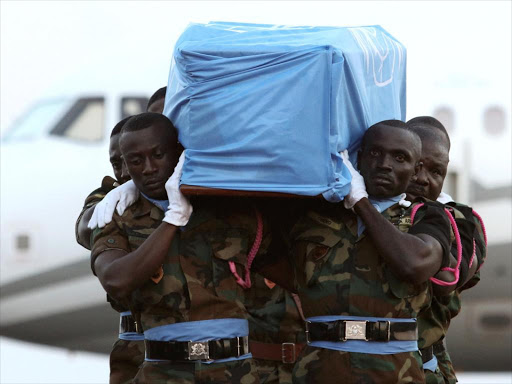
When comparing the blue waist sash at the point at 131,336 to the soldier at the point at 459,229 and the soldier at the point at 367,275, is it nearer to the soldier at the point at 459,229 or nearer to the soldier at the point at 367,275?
the soldier at the point at 367,275

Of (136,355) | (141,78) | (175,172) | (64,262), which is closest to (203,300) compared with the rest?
(175,172)

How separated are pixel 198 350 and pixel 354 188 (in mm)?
907

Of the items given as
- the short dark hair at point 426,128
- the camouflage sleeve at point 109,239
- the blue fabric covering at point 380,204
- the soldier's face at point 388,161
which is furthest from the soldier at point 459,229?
the camouflage sleeve at point 109,239

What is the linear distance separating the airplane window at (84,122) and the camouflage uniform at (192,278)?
6.16 m

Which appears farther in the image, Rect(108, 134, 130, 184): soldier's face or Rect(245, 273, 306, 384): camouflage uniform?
Rect(245, 273, 306, 384): camouflage uniform

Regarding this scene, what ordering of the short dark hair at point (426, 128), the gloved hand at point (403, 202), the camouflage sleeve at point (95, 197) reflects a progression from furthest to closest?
the camouflage sleeve at point (95, 197)
the short dark hair at point (426, 128)
the gloved hand at point (403, 202)

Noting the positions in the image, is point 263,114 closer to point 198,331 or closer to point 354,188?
point 354,188

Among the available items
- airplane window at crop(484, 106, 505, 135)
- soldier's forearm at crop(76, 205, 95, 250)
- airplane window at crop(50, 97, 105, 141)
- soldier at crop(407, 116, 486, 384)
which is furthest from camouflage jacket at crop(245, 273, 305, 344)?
airplane window at crop(484, 106, 505, 135)

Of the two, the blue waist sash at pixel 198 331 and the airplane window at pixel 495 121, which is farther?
the airplane window at pixel 495 121

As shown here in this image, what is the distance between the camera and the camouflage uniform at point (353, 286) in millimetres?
4484

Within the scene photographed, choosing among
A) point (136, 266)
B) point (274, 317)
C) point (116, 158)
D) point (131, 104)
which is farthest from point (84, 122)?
point (136, 266)

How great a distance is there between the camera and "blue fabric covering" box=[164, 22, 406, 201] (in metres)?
4.29

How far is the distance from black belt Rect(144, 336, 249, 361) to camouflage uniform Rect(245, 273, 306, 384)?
5.84ft

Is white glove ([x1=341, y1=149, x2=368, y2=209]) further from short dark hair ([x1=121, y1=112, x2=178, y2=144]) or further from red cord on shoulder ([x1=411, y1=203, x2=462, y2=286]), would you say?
short dark hair ([x1=121, y1=112, x2=178, y2=144])
